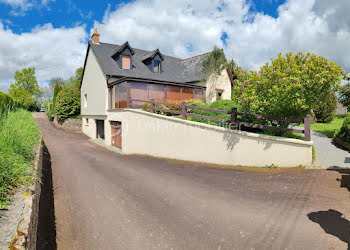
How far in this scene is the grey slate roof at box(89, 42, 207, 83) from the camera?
64.2 feet

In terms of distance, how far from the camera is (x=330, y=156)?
8.59 m

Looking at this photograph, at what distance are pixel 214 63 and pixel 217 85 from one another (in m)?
2.33

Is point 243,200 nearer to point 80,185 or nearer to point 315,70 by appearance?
point 315,70

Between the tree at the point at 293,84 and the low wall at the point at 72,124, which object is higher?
the tree at the point at 293,84

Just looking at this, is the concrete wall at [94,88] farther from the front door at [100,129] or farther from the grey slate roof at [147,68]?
the front door at [100,129]

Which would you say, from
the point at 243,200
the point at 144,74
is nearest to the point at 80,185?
the point at 243,200

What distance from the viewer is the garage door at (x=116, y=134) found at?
16.9m

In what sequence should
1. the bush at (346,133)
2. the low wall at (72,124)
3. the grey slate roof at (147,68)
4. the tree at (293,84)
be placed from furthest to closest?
the low wall at (72,124)
the grey slate roof at (147,68)
the bush at (346,133)
the tree at (293,84)

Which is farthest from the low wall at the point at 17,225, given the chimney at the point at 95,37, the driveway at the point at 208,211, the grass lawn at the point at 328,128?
the chimney at the point at 95,37

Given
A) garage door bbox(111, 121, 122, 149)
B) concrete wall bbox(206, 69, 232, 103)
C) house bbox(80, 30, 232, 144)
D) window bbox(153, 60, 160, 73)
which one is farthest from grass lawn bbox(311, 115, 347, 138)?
window bbox(153, 60, 160, 73)

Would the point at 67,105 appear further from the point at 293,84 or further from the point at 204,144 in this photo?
the point at 293,84

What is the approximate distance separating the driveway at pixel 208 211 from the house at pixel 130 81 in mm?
9973

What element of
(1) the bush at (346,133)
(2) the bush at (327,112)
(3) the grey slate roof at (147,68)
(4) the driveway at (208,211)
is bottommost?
(4) the driveway at (208,211)

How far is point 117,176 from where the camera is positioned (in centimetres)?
823
